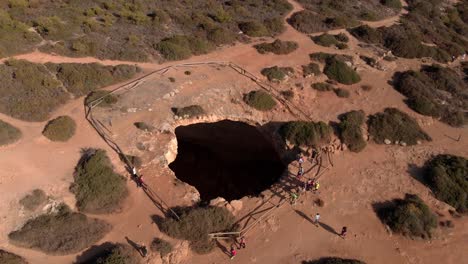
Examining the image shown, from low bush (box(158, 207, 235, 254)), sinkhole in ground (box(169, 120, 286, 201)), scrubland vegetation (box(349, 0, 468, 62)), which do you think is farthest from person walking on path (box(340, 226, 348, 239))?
scrubland vegetation (box(349, 0, 468, 62))

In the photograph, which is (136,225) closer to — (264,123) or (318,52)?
(264,123)

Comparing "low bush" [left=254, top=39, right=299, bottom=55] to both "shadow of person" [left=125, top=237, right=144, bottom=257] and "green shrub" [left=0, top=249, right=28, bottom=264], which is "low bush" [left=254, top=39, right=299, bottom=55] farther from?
"green shrub" [left=0, top=249, right=28, bottom=264]

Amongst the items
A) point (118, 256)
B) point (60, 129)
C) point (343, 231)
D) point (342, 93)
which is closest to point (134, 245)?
point (118, 256)

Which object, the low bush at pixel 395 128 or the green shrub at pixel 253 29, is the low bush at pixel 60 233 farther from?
the green shrub at pixel 253 29

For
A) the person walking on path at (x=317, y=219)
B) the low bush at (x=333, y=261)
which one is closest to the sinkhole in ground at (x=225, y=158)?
the person walking on path at (x=317, y=219)

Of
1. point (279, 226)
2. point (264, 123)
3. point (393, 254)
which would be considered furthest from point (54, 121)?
point (393, 254)

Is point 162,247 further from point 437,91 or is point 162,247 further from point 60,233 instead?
point 437,91
